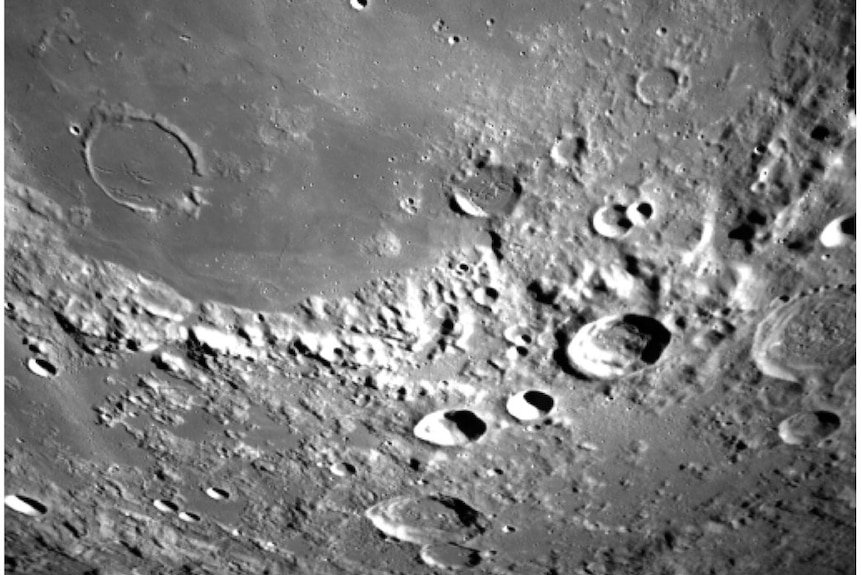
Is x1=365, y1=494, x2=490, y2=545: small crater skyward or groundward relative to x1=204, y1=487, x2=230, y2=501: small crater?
skyward

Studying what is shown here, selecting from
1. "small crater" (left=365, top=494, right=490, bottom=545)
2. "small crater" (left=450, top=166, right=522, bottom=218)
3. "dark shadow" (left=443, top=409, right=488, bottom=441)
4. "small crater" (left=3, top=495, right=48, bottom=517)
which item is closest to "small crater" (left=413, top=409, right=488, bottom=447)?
"dark shadow" (left=443, top=409, right=488, bottom=441)

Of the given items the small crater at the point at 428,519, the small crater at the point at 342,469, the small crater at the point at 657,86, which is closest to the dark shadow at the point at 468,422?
the small crater at the point at 428,519

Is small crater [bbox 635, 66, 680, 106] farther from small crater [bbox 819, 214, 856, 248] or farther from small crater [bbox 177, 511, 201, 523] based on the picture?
small crater [bbox 177, 511, 201, 523]

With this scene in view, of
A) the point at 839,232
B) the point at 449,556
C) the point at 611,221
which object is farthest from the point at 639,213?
the point at 449,556

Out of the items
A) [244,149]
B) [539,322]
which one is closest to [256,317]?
[244,149]

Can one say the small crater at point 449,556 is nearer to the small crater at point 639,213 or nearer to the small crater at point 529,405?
the small crater at point 529,405

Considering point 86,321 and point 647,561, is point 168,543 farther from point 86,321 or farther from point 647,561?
point 647,561
